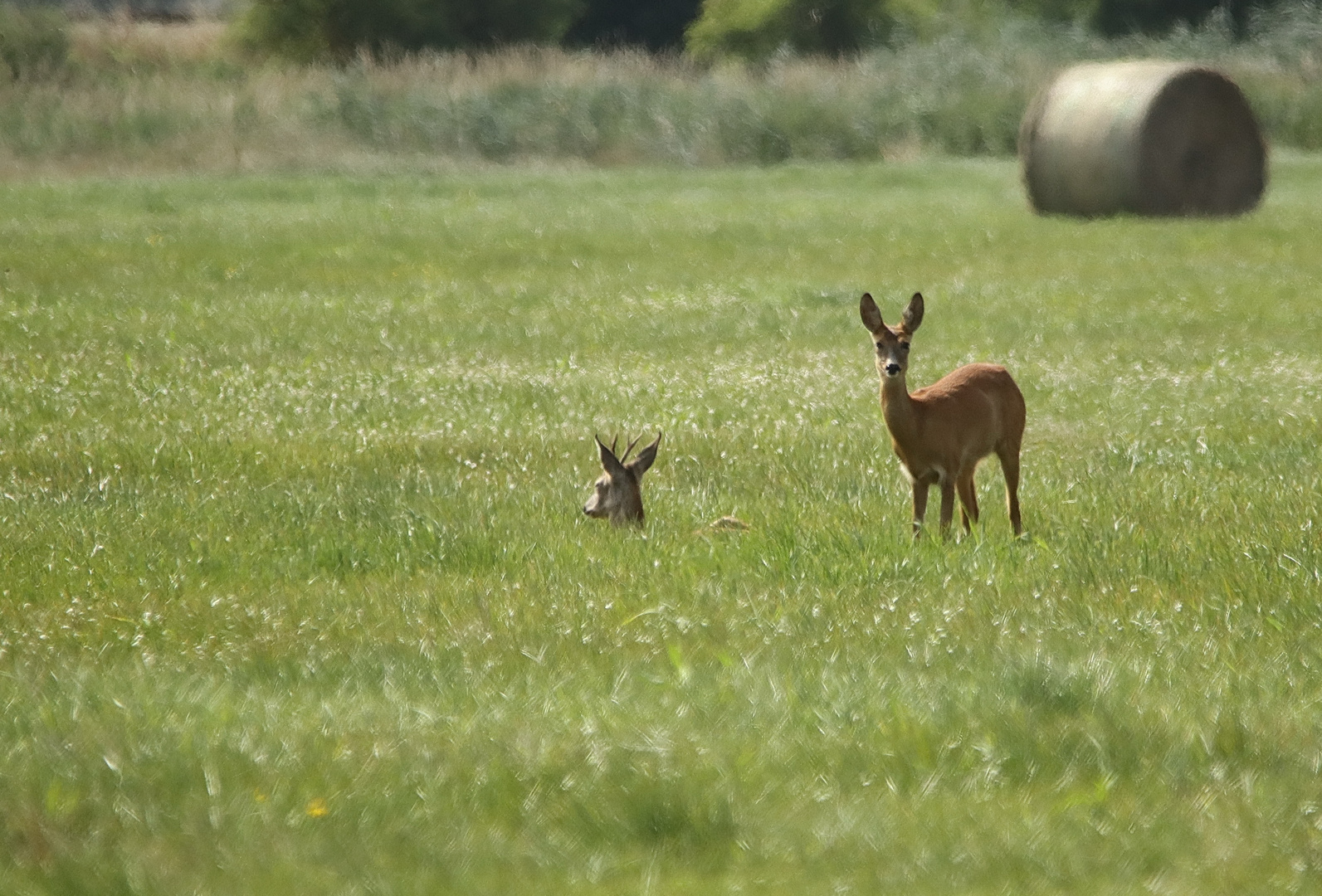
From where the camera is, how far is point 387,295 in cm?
1783

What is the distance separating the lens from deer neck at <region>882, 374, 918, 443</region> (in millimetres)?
7473

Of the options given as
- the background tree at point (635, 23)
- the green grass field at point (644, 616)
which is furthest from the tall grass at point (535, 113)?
the background tree at point (635, 23)

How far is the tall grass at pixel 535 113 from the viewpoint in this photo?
3403cm

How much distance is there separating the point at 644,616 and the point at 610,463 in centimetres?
158

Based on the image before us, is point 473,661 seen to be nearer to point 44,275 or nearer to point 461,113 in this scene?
point 44,275

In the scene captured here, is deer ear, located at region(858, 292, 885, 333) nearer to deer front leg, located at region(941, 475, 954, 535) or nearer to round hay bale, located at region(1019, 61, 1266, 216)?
deer front leg, located at region(941, 475, 954, 535)

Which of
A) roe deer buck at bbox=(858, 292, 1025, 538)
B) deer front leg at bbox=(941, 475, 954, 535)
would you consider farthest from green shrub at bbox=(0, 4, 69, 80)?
deer front leg at bbox=(941, 475, 954, 535)

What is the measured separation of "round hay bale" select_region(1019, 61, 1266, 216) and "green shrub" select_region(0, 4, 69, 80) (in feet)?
73.3

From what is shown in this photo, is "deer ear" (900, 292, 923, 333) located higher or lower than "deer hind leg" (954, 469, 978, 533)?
higher

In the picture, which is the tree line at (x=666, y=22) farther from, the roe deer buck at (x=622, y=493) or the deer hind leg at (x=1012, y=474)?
the roe deer buck at (x=622, y=493)

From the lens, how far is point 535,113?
37.3m

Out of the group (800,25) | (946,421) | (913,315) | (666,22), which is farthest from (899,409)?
(666,22)

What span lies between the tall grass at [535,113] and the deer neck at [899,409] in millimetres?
27813

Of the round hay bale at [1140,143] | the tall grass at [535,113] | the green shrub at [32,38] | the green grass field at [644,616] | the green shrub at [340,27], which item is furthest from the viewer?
the green shrub at [340,27]
